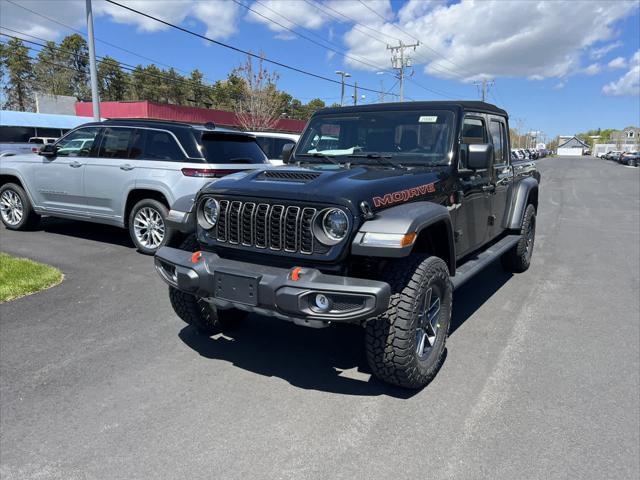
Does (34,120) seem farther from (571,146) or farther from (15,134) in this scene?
(571,146)

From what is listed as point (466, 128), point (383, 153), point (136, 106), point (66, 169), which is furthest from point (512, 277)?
point (136, 106)

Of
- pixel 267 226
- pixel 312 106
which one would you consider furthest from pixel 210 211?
pixel 312 106

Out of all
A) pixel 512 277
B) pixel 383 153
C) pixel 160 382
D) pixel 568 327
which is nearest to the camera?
pixel 160 382

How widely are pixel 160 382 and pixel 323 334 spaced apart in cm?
147

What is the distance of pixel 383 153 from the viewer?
167 inches

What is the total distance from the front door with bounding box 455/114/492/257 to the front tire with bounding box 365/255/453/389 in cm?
103

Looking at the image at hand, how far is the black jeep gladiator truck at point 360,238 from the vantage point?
9.50 feet

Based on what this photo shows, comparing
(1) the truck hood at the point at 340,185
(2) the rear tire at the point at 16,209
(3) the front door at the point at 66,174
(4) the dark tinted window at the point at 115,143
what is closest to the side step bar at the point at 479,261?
(1) the truck hood at the point at 340,185

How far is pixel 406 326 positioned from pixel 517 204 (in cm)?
364

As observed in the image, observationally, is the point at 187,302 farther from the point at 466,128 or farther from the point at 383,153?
the point at 466,128

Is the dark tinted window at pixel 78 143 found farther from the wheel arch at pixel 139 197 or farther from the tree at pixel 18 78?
the tree at pixel 18 78

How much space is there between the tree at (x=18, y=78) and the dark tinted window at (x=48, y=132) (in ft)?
69.7

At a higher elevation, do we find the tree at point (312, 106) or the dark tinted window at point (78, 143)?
the tree at point (312, 106)

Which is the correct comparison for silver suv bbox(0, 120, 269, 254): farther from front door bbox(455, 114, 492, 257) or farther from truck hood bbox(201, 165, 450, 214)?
front door bbox(455, 114, 492, 257)
